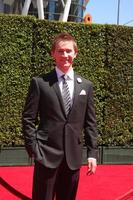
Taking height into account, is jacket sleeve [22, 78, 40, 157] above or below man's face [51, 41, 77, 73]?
below

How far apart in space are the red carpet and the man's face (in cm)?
269

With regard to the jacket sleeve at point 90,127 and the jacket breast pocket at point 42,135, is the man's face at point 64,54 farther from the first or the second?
the jacket breast pocket at point 42,135

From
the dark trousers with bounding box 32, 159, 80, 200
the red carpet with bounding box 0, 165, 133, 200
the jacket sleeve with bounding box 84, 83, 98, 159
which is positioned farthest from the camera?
the red carpet with bounding box 0, 165, 133, 200

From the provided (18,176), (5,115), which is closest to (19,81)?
(5,115)

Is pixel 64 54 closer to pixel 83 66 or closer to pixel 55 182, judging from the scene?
pixel 55 182

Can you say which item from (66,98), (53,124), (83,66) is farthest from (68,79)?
(83,66)

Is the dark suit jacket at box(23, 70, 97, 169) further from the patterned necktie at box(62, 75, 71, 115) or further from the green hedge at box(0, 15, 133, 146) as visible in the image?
the green hedge at box(0, 15, 133, 146)

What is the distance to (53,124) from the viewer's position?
315 cm

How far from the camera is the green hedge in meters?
8.64

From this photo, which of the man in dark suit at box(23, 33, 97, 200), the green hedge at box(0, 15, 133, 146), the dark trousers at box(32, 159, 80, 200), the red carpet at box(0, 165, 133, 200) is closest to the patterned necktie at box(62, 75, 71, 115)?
the man in dark suit at box(23, 33, 97, 200)

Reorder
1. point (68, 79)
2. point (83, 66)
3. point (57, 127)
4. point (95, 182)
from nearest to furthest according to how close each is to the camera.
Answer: point (57, 127)
point (68, 79)
point (95, 182)
point (83, 66)

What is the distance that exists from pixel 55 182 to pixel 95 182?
4.22 m

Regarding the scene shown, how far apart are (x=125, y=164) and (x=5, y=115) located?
263 cm

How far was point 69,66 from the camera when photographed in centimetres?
323
